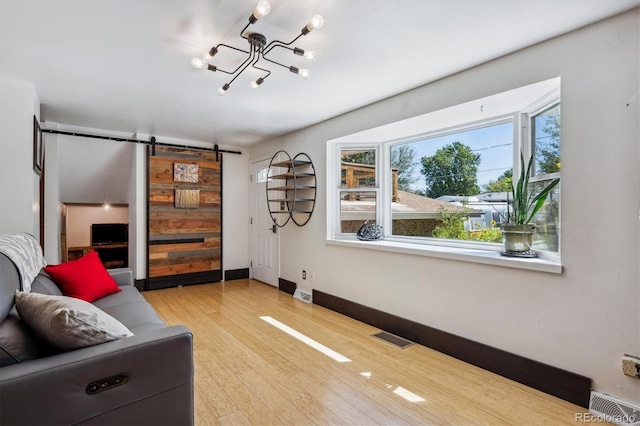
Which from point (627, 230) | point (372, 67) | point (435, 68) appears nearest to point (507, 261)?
point (627, 230)

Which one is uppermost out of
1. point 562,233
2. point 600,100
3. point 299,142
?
point 299,142

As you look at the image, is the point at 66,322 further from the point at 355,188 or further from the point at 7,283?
the point at 355,188

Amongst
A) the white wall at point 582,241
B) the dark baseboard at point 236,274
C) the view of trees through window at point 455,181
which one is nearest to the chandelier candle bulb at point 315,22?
the white wall at point 582,241

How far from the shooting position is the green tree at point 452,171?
118 inches

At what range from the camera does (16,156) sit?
277 cm

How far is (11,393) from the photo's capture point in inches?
39.7

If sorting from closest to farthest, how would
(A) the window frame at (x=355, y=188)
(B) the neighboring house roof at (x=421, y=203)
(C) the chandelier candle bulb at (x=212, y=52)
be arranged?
(C) the chandelier candle bulb at (x=212, y=52)
(B) the neighboring house roof at (x=421, y=203)
(A) the window frame at (x=355, y=188)

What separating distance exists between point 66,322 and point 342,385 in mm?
1592

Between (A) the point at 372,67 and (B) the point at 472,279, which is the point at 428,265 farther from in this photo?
(A) the point at 372,67

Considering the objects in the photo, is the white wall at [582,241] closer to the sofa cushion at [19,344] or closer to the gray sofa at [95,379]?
the gray sofa at [95,379]

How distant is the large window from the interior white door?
1349mm

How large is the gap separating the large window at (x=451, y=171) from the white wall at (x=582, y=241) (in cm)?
20

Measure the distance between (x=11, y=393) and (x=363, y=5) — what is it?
217cm

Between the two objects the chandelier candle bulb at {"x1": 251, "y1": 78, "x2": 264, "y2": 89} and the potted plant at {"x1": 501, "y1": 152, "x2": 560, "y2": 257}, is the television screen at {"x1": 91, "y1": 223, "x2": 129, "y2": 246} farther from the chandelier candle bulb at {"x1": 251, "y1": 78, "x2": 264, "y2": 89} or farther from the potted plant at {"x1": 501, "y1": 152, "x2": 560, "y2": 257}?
the potted plant at {"x1": 501, "y1": 152, "x2": 560, "y2": 257}
